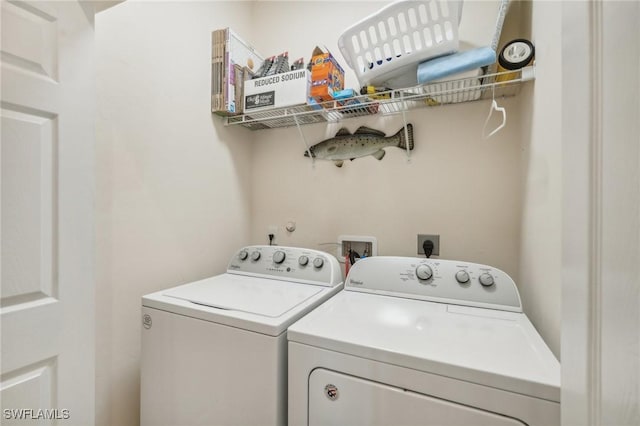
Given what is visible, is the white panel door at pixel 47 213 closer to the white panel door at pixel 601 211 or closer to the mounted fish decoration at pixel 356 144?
the mounted fish decoration at pixel 356 144

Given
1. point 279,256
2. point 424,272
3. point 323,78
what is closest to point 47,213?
point 279,256

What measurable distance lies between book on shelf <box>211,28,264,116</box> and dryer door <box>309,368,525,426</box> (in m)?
1.43

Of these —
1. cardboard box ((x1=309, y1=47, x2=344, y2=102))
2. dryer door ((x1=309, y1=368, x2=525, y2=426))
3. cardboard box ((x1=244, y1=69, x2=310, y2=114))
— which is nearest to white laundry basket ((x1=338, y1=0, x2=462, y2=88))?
cardboard box ((x1=309, y1=47, x2=344, y2=102))

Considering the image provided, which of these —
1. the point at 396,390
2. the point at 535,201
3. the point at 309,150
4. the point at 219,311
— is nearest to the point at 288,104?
the point at 309,150

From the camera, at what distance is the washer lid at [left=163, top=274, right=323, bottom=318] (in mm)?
1022

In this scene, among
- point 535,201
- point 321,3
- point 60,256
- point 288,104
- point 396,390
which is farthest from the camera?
point 321,3

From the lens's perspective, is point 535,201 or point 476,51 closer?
point 535,201

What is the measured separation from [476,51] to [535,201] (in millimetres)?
628

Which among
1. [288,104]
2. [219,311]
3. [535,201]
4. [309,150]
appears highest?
[288,104]

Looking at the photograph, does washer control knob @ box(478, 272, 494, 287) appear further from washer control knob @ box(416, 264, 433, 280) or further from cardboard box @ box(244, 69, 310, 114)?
cardboard box @ box(244, 69, 310, 114)

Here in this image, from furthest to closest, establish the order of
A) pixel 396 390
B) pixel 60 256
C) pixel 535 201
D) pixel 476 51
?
pixel 476 51 < pixel 535 201 < pixel 60 256 < pixel 396 390

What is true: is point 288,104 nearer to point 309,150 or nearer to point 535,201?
point 309,150

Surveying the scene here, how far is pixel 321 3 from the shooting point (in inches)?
67.9

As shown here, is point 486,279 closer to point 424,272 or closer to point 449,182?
point 424,272
